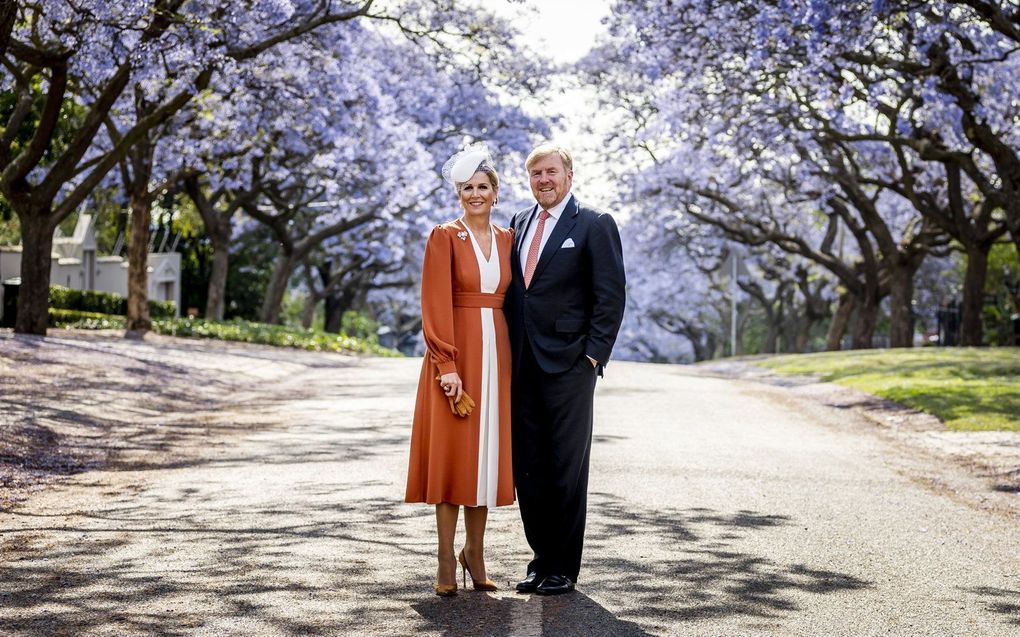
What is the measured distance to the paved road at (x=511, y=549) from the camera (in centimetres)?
538

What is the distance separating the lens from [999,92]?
24969mm

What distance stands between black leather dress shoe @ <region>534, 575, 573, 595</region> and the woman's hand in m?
0.89

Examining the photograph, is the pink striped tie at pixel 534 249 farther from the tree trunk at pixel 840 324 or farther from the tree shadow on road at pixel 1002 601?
the tree trunk at pixel 840 324

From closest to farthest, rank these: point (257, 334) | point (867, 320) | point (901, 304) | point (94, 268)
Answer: point (257, 334)
point (901, 304)
point (867, 320)
point (94, 268)

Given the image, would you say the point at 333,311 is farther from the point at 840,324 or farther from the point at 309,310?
the point at 840,324

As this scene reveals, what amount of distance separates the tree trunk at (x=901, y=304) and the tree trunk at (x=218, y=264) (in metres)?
17.3

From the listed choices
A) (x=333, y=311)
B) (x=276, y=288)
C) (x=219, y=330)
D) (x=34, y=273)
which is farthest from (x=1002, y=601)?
(x=333, y=311)

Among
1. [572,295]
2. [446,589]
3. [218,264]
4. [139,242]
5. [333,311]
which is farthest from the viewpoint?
[333,311]

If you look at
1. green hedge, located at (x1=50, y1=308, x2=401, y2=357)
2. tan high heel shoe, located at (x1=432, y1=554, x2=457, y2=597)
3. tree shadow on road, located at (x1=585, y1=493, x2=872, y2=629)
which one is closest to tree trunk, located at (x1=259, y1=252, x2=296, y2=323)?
green hedge, located at (x1=50, y1=308, x2=401, y2=357)

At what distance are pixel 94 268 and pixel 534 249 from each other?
43.5 metres

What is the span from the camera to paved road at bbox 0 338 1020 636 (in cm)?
538

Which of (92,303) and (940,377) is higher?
(92,303)

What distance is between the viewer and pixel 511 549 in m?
6.95

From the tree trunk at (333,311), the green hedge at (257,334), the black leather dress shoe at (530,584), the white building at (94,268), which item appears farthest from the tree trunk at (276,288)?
the black leather dress shoe at (530,584)
